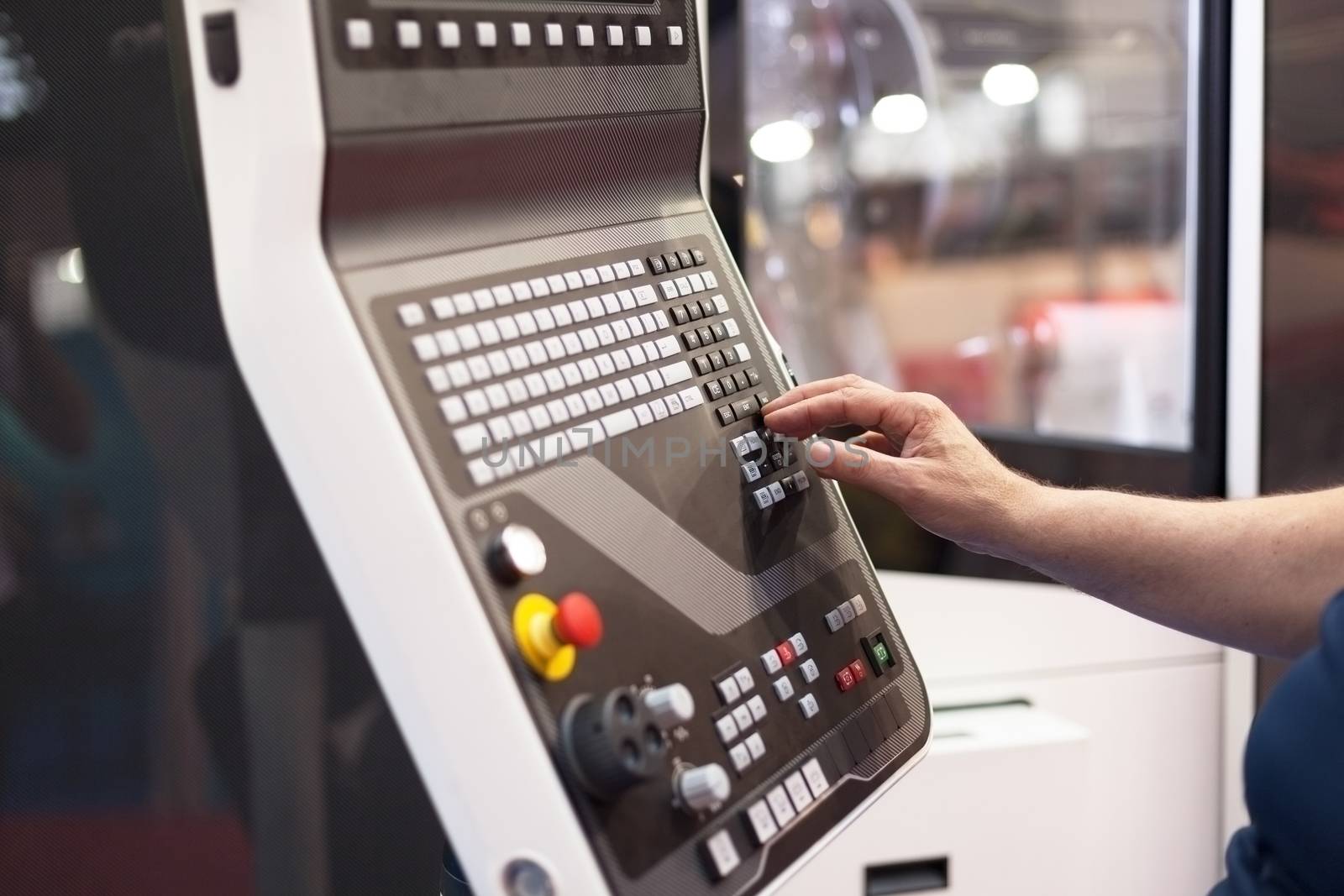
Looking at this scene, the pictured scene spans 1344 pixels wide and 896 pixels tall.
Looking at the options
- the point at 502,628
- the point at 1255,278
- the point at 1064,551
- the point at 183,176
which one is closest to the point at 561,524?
the point at 502,628

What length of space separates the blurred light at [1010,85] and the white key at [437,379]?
1.59 metres

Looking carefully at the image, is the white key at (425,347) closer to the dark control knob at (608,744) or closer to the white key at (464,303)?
the white key at (464,303)

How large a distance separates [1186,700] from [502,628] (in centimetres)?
144

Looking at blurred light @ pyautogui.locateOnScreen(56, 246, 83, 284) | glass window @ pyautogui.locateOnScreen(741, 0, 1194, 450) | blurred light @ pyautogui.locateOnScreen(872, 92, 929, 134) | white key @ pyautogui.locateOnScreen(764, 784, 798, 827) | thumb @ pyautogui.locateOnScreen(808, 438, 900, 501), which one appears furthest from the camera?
blurred light @ pyautogui.locateOnScreen(872, 92, 929, 134)

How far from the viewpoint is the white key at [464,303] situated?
2.24 ft

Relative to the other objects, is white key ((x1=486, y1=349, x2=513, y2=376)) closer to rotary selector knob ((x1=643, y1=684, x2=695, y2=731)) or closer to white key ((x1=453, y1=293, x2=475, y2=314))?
white key ((x1=453, y1=293, x2=475, y2=314))

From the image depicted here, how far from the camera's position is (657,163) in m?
0.87

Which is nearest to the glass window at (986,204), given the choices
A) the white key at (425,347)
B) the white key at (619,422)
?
the white key at (619,422)

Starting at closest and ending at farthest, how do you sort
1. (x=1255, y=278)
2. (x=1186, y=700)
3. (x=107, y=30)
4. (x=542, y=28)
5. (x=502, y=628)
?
(x=502, y=628) < (x=542, y=28) < (x=107, y=30) < (x=1255, y=278) < (x=1186, y=700)

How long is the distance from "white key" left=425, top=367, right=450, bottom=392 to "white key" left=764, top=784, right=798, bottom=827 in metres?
0.31

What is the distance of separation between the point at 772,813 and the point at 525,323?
331 millimetres

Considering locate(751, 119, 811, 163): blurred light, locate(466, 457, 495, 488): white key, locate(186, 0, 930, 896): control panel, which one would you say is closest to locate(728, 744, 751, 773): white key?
locate(186, 0, 930, 896): control panel

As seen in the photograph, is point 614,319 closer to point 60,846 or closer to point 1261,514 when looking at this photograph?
point 1261,514

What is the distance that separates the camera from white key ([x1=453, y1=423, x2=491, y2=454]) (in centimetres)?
64
